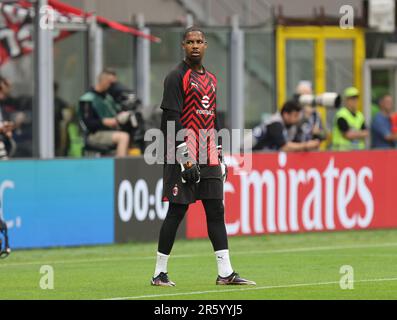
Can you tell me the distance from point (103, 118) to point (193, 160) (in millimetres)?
8244

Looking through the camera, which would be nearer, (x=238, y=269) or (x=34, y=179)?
(x=238, y=269)

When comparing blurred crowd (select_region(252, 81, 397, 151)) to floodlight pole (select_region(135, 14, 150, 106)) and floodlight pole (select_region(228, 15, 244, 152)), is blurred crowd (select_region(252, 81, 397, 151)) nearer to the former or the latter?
floodlight pole (select_region(228, 15, 244, 152))

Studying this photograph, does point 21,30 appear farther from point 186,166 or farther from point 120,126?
point 186,166

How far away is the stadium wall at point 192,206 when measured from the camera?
1834cm

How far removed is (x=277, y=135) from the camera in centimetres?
2105

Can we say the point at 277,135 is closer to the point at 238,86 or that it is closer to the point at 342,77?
the point at 238,86

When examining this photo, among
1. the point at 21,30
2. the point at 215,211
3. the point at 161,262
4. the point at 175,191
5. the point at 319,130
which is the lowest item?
the point at 161,262

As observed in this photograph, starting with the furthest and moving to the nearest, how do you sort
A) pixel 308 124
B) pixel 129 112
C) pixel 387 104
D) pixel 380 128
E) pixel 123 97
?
pixel 387 104 < pixel 380 128 < pixel 308 124 < pixel 123 97 < pixel 129 112

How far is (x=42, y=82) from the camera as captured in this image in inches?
762

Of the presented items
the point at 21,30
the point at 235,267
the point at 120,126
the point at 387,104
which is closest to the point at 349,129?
the point at 387,104

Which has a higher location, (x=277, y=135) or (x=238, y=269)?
(x=277, y=135)
